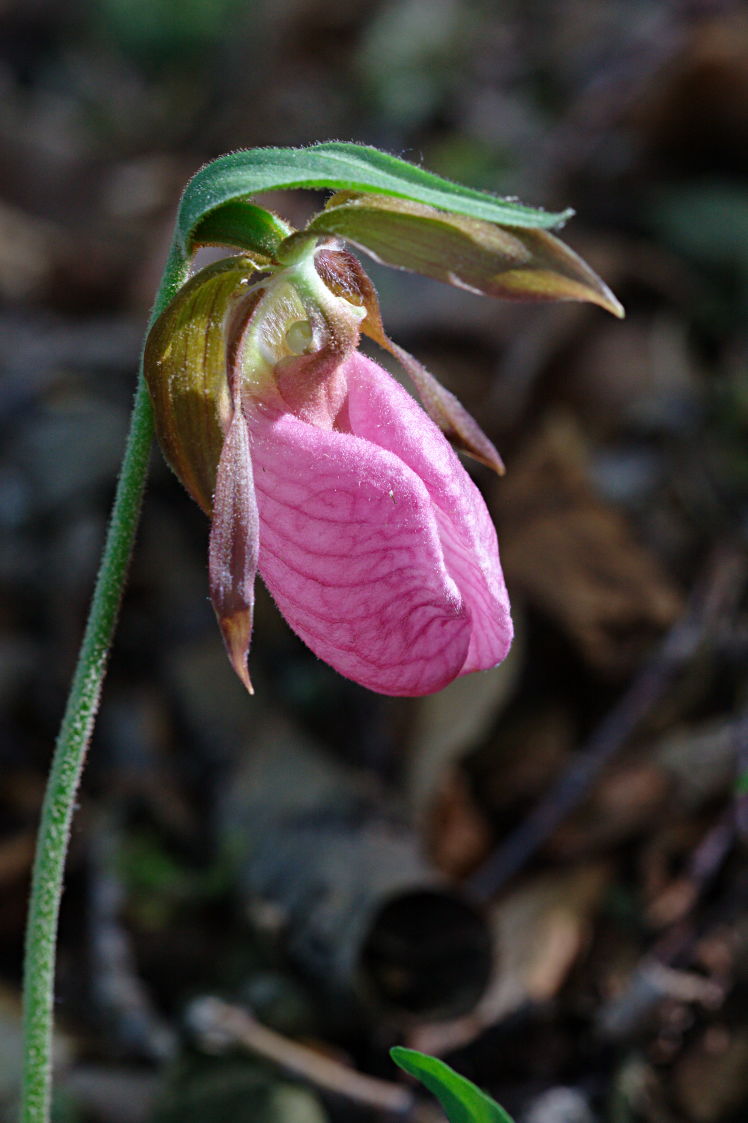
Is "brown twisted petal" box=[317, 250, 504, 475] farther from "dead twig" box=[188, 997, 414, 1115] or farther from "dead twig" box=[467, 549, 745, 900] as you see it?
"dead twig" box=[467, 549, 745, 900]

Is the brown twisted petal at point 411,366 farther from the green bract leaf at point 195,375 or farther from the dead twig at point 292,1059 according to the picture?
the dead twig at point 292,1059

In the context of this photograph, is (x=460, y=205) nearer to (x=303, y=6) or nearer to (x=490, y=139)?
(x=490, y=139)

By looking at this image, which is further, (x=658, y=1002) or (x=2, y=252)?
(x=2, y=252)

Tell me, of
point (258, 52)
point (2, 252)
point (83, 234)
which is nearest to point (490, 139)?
point (83, 234)

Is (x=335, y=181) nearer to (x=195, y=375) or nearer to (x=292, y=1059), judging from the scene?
(x=195, y=375)

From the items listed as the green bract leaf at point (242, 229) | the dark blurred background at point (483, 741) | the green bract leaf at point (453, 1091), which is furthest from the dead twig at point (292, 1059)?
the green bract leaf at point (242, 229)

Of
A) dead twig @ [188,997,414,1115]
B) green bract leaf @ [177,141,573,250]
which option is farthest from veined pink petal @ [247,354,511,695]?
dead twig @ [188,997,414,1115]
